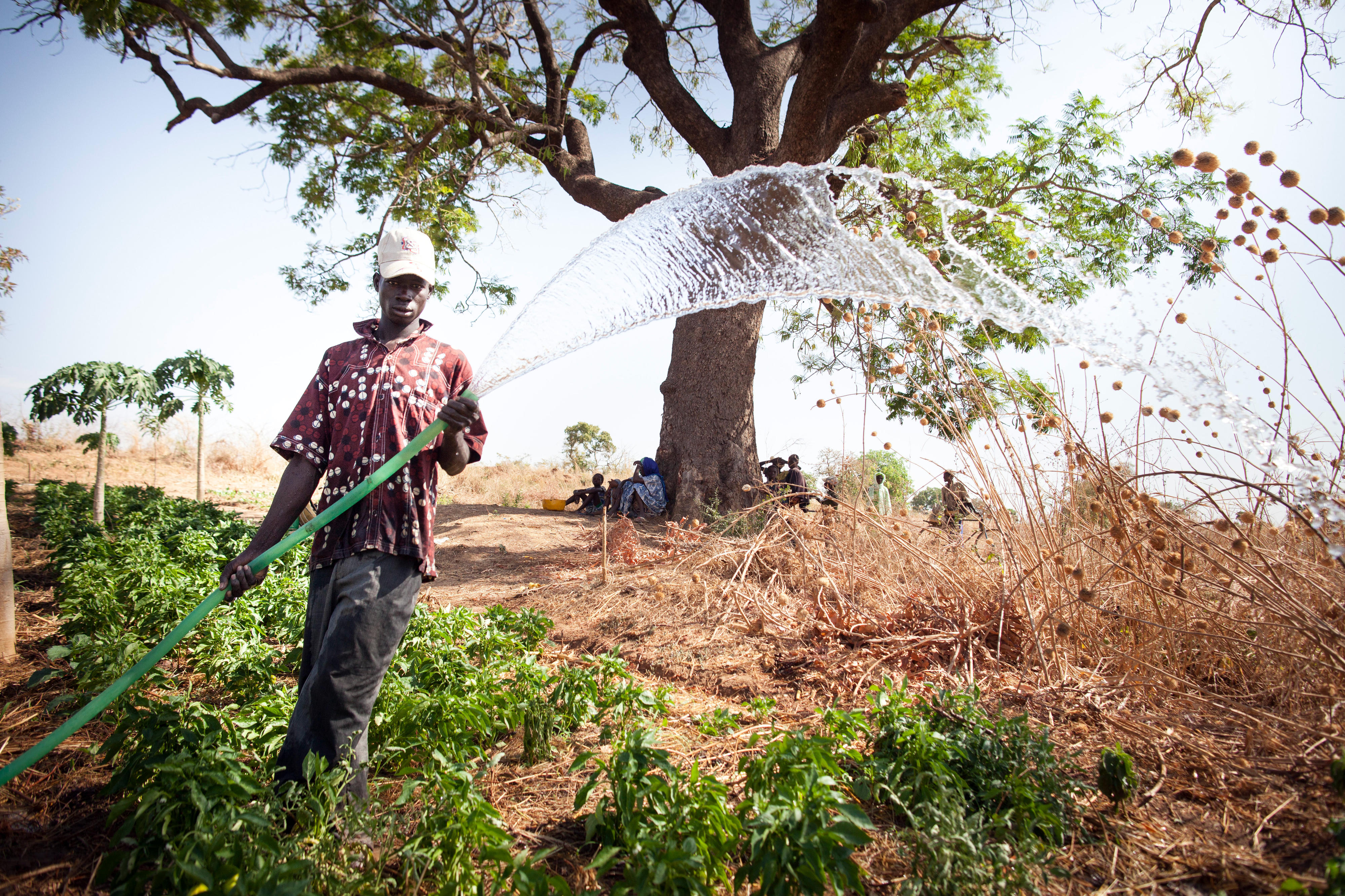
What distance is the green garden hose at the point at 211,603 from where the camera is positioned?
1.59 meters

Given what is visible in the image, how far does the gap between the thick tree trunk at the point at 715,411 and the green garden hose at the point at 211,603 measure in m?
6.74

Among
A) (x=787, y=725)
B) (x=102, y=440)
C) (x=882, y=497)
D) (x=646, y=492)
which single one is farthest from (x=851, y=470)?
(x=102, y=440)

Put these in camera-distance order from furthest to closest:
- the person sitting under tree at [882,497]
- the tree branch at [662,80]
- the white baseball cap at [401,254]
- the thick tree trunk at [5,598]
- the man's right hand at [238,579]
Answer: the tree branch at [662,80]
the person sitting under tree at [882,497]
the thick tree trunk at [5,598]
the white baseball cap at [401,254]
the man's right hand at [238,579]

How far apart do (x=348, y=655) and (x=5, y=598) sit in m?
3.39

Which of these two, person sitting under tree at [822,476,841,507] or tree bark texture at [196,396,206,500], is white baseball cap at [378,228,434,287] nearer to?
person sitting under tree at [822,476,841,507]

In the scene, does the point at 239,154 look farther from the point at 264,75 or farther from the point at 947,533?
the point at 947,533

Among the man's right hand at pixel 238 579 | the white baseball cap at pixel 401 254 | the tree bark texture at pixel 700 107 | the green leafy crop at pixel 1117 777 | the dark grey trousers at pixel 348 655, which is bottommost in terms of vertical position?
the green leafy crop at pixel 1117 777

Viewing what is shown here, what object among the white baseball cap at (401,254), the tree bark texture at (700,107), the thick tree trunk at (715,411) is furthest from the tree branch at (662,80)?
the white baseball cap at (401,254)

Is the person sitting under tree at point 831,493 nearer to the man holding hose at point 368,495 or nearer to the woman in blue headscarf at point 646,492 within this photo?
the man holding hose at point 368,495

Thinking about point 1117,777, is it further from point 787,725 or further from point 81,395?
point 81,395

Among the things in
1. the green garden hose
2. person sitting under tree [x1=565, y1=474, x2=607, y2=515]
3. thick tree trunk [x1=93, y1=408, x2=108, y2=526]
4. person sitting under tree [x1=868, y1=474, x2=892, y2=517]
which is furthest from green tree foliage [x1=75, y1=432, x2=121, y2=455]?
person sitting under tree [x1=868, y1=474, x2=892, y2=517]

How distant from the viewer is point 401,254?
219 centimetres

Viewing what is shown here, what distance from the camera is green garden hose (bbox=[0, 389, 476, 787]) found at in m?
1.59

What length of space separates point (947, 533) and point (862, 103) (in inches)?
240
